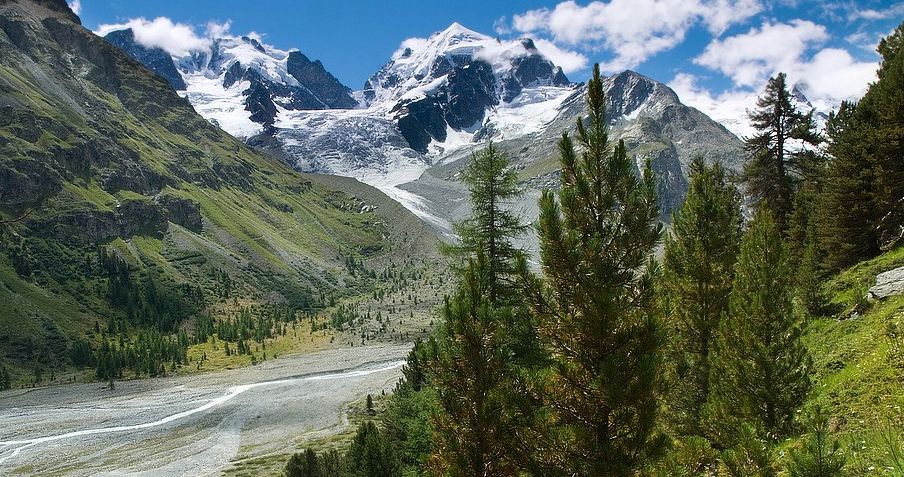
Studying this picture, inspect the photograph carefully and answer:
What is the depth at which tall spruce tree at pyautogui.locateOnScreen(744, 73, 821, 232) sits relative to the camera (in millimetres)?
37750

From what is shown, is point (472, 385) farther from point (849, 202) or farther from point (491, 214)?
point (849, 202)

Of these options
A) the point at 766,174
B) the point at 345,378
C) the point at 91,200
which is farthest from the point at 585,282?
the point at 91,200

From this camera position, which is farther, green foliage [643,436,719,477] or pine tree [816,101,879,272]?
pine tree [816,101,879,272]

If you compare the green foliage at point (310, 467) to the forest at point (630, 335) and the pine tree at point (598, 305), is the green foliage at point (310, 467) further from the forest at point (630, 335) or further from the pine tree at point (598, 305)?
the pine tree at point (598, 305)

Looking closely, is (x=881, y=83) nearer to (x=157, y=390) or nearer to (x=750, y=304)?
(x=750, y=304)

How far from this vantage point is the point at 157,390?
116375mm

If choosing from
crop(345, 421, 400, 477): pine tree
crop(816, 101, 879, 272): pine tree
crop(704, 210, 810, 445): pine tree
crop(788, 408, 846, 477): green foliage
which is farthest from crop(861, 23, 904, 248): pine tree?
crop(345, 421, 400, 477): pine tree

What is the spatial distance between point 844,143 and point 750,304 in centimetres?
1845

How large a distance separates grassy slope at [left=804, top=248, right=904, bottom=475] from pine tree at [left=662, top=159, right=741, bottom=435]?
396cm

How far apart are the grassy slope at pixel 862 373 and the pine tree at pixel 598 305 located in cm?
376

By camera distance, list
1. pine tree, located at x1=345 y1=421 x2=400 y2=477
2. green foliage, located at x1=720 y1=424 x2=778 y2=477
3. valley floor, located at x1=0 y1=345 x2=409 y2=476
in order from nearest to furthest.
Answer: green foliage, located at x1=720 y1=424 x2=778 y2=477
pine tree, located at x1=345 y1=421 x2=400 y2=477
valley floor, located at x1=0 y1=345 x2=409 y2=476

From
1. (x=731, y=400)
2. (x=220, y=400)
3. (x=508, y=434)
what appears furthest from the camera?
(x=220, y=400)

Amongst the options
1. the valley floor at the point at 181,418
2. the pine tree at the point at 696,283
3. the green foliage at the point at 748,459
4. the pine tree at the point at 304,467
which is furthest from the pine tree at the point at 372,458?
the valley floor at the point at 181,418

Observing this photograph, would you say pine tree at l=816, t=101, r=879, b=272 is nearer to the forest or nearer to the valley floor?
the forest
